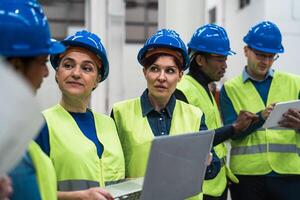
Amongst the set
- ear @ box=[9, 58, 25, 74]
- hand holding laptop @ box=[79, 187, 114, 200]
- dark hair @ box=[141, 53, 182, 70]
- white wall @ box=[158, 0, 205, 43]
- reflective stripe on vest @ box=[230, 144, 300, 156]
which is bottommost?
reflective stripe on vest @ box=[230, 144, 300, 156]

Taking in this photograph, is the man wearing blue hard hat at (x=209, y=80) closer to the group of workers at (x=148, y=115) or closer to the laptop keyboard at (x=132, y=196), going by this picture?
the group of workers at (x=148, y=115)

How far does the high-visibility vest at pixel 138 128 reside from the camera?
5.01 feet

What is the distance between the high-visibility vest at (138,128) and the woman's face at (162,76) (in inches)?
3.3

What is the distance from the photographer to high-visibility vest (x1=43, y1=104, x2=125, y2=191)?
1.26 m

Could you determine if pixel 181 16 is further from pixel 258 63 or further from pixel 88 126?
pixel 88 126

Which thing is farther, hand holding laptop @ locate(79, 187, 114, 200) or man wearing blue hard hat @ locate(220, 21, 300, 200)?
man wearing blue hard hat @ locate(220, 21, 300, 200)

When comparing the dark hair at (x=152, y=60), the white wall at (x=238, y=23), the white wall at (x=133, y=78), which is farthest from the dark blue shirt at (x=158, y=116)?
the white wall at (x=133, y=78)

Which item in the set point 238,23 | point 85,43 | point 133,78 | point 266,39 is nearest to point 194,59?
point 266,39

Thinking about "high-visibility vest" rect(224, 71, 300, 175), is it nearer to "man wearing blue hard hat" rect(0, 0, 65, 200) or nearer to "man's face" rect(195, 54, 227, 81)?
"man's face" rect(195, 54, 227, 81)

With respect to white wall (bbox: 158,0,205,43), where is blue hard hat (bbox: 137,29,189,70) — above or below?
below

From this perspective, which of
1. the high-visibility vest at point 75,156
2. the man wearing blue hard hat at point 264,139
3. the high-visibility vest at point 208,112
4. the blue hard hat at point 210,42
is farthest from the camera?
the man wearing blue hard hat at point 264,139

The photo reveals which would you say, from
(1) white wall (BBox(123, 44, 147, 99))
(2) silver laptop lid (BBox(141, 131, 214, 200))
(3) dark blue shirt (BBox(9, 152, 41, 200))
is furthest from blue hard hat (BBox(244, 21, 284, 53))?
(1) white wall (BBox(123, 44, 147, 99))

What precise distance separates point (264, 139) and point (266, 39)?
54cm

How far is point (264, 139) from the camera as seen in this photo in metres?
2.22
